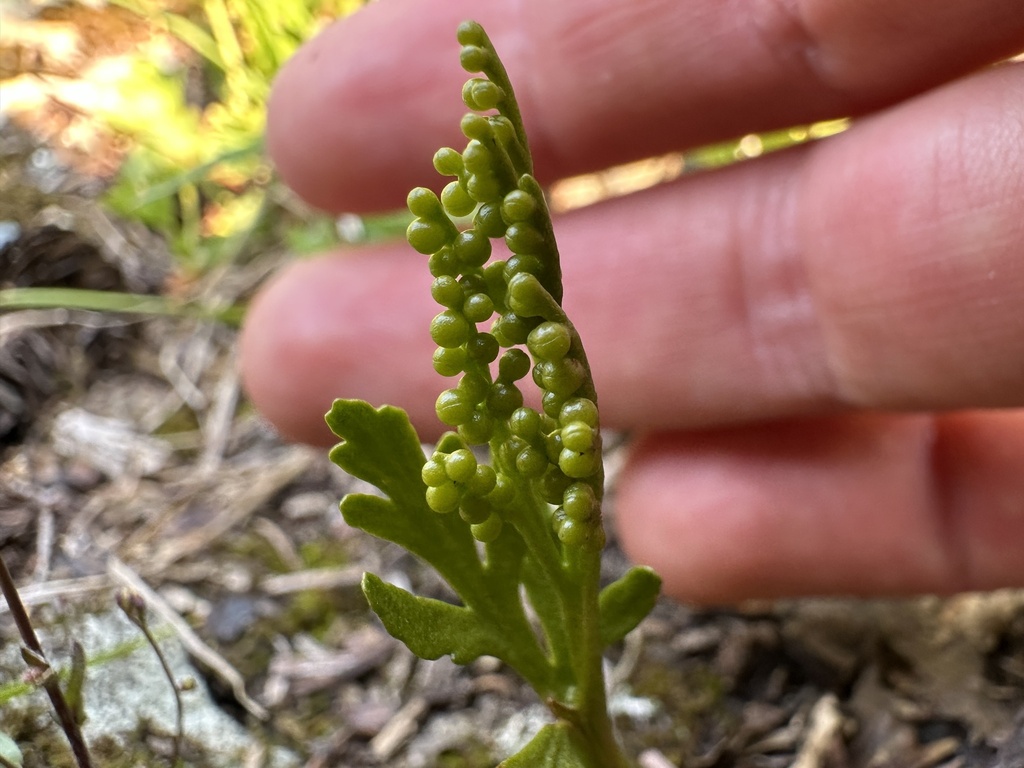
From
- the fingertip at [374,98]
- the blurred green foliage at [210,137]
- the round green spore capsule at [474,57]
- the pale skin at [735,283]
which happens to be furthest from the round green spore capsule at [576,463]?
the blurred green foliage at [210,137]

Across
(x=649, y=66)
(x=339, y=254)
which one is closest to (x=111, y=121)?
(x=339, y=254)

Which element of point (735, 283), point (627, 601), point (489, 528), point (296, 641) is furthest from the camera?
point (735, 283)

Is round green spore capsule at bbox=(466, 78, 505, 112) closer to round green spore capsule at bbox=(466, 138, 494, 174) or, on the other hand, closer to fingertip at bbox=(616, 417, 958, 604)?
round green spore capsule at bbox=(466, 138, 494, 174)

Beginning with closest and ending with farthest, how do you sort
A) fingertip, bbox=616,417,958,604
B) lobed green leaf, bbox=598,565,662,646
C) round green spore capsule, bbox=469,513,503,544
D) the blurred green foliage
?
round green spore capsule, bbox=469,513,503,544, lobed green leaf, bbox=598,565,662,646, fingertip, bbox=616,417,958,604, the blurred green foliage

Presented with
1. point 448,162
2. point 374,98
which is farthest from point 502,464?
point 374,98

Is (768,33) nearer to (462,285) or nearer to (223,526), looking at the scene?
(462,285)

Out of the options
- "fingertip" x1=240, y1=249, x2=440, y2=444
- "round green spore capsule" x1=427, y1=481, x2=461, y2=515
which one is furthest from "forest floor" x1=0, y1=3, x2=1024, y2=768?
"round green spore capsule" x1=427, y1=481, x2=461, y2=515

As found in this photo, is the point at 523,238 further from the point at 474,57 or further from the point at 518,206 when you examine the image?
the point at 474,57
